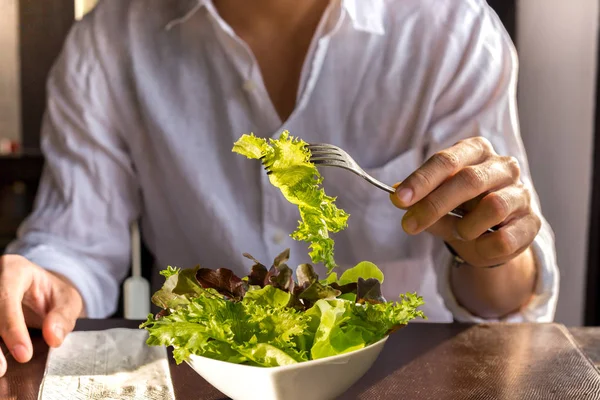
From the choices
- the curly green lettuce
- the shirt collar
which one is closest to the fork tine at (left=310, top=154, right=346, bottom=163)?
the curly green lettuce

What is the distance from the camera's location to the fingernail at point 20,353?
707 mm

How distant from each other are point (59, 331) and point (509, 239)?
0.51 m

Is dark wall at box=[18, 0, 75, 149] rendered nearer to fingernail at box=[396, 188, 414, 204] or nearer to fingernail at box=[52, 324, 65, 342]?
fingernail at box=[52, 324, 65, 342]

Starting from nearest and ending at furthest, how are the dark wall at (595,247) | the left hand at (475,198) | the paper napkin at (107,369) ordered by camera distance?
the paper napkin at (107,369) < the left hand at (475,198) < the dark wall at (595,247)

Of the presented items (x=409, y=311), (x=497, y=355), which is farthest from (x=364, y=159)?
(x=409, y=311)

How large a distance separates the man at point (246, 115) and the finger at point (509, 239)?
11.2 inches

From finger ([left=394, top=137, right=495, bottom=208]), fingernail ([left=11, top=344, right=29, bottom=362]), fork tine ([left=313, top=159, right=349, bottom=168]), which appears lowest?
fingernail ([left=11, top=344, right=29, bottom=362])

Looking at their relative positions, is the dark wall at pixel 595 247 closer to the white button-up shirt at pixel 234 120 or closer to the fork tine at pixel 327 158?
the white button-up shirt at pixel 234 120

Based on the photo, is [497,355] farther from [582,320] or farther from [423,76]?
[582,320]

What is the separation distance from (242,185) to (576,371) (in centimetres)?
67

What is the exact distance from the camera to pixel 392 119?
3.94 feet

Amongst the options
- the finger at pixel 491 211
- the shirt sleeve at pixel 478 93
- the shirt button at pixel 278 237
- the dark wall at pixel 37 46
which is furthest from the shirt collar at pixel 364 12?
the dark wall at pixel 37 46

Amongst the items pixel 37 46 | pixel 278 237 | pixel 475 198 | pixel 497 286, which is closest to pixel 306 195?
pixel 475 198

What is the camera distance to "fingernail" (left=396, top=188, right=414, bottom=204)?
71 centimetres
